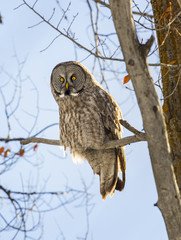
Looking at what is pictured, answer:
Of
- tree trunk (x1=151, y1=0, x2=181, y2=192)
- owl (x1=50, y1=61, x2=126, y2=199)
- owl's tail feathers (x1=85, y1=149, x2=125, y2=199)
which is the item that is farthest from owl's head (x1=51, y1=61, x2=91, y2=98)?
tree trunk (x1=151, y1=0, x2=181, y2=192)

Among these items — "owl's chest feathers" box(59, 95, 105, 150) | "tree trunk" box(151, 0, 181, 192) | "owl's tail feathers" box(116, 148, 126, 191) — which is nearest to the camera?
"tree trunk" box(151, 0, 181, 192)

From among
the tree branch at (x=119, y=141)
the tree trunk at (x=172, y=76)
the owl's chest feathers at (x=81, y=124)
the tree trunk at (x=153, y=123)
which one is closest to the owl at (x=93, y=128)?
the owl's chest feathers at (x=81, y=124)

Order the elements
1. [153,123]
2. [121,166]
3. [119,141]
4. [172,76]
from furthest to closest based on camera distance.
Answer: [121,166], [172,76], [119,141], [153,123]

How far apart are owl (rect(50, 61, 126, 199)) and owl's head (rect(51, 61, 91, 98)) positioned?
18 mm

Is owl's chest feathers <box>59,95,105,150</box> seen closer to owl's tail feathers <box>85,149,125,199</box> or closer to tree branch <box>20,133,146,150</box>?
tree branch <box>20,133,146,150</box>

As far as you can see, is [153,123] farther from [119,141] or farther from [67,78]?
[67,78]

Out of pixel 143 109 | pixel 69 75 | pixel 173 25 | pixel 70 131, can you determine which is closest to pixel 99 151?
pixel 70 131

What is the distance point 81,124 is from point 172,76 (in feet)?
3.98

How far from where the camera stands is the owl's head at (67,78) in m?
4.95

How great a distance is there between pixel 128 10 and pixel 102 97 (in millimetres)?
1963

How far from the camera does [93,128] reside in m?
4.36

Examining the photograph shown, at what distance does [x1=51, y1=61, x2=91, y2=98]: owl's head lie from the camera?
4.95 meters

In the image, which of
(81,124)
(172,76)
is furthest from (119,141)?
(81,124)

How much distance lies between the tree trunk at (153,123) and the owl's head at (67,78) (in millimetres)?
2268
